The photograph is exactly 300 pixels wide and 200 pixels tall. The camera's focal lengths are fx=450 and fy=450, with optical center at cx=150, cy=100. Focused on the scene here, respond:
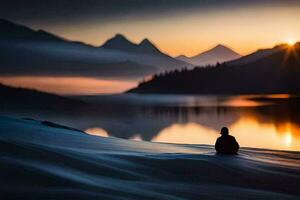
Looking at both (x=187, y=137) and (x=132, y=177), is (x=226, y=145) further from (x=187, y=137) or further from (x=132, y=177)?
(x=187, y=137)

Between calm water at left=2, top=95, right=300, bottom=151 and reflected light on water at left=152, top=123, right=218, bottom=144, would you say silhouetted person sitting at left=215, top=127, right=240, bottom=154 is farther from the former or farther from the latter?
reflected light on water at left=152, top=123, right=218, bottom=144

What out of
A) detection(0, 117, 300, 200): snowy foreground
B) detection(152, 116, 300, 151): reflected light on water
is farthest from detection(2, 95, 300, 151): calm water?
detection(0, 117, 300, 200): snowy foreground

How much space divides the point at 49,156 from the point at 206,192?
2709 mm

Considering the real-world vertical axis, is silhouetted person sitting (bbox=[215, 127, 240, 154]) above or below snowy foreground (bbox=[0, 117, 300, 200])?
above

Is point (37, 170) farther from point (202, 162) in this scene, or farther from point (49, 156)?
point (202, 162)

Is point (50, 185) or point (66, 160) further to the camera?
point (66, 160)

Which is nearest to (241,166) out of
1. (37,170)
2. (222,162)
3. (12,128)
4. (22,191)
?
(222,162)

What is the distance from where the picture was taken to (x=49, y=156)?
763cm

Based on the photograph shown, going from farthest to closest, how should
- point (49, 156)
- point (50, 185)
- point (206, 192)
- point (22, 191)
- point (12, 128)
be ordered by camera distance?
1. point (12, 128)
2. point (49, 156)
3. point (206, 192)
4. point (50, 185)
5. point (22, 191)

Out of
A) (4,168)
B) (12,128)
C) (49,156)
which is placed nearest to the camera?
(4,168)

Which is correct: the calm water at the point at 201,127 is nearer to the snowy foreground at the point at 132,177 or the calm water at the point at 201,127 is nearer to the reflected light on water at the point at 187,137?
the reflected light on water at the point at 187,137

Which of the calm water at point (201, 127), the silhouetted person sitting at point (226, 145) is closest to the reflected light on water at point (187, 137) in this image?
the calm water at point (201, 127)

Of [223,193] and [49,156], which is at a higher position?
[49,156]

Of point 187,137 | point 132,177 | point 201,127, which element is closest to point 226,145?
point 132,177
